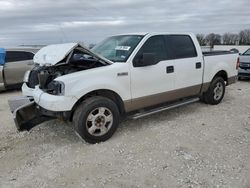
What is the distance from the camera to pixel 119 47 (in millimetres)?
5066

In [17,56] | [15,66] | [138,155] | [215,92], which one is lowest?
[138,155]

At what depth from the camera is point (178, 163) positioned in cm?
367

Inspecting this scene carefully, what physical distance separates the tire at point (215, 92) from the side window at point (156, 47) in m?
1.87

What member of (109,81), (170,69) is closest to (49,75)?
(109,81)

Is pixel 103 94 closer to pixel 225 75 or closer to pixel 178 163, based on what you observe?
pixel 178 163

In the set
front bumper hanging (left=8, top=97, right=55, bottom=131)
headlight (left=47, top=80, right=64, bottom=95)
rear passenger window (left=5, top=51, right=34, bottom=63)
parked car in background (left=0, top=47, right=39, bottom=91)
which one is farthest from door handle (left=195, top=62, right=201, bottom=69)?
rear passenger window (left=5, top=51, right=34, bottom=63)

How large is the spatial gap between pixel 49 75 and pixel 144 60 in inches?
64.3

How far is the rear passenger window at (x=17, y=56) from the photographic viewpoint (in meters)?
8.85

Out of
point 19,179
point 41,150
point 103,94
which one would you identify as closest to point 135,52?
point 103,94

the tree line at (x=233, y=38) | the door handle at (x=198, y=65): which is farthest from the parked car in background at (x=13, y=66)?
the tree line at (x=233, y=38)

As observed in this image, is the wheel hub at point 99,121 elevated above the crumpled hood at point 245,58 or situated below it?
below

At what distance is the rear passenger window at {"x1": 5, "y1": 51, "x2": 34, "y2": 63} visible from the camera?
29.0ft

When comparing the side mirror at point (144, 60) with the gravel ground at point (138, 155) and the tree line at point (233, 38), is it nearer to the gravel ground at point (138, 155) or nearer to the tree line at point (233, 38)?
the gravel ground at point (138, 155)

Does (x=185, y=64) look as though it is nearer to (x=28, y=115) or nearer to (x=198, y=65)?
(x=198, y=65)
